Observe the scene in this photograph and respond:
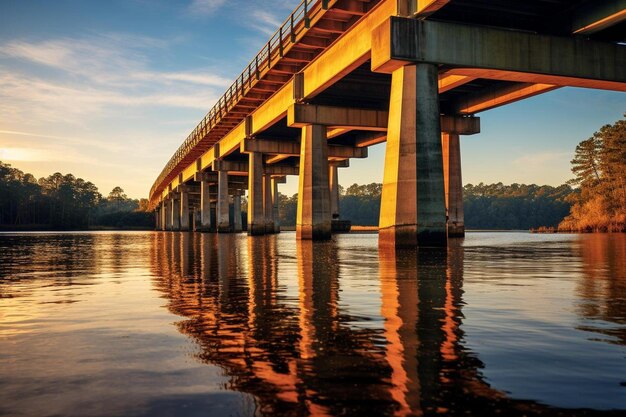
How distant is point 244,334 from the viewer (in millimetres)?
5871

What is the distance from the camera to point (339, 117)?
42.1m

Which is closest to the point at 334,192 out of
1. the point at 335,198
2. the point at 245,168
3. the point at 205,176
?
the point at 335,198

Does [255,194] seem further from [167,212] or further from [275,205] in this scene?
[167,212]

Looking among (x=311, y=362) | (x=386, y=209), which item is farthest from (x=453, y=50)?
(x=311, y=362)

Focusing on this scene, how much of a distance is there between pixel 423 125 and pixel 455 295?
17.5 meters

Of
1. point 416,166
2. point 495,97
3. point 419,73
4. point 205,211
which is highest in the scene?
point 495,97

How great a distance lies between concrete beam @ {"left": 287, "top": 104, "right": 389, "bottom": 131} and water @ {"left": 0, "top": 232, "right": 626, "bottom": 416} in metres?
31.5

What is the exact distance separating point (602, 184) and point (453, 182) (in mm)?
45159

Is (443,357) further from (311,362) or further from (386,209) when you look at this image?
(386,209)

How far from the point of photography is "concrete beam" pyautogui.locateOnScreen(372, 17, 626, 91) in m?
25.5

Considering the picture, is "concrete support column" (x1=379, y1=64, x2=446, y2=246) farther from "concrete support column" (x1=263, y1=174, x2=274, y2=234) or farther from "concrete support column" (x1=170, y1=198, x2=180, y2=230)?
"concrete support column" (x1=170, y1=198, x2=180, y2=230)

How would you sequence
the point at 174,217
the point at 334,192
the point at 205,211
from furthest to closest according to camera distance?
1. the point at 174,217
2. the point at 205,211
3. the point at 334,192

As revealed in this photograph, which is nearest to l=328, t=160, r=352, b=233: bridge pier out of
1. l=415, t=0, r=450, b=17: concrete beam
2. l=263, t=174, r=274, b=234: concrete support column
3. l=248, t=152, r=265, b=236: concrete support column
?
l=263, t=174, r=274, b=234: concrete support column

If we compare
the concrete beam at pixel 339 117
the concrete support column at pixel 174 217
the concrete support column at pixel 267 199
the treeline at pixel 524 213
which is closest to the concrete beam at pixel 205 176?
the concrete support column at pixel 267 199
